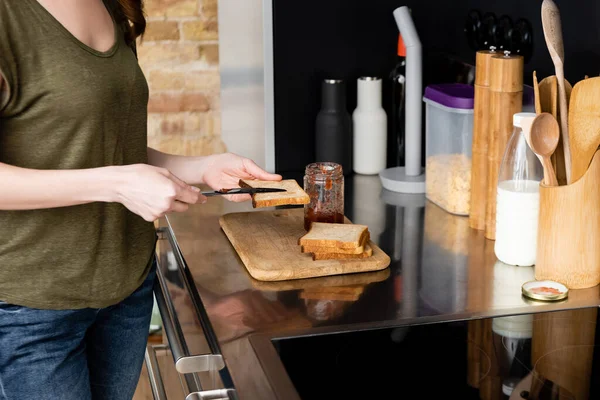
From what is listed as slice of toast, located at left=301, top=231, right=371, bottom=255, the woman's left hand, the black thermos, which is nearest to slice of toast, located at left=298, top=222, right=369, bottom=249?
slice of toast, located at left=301, top=231, right=371, bottom=255

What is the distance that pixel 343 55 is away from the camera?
2.09 m

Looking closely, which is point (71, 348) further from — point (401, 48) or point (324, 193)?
point (401, 48)

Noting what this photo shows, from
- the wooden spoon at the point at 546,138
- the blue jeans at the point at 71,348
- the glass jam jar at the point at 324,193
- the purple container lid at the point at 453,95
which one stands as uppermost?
the purple container lid at the point at 453,95

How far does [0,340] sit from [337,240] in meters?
0.55

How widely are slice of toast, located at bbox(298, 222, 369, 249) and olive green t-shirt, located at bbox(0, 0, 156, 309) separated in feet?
0.98

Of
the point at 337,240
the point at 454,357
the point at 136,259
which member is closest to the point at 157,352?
the point at 136,259

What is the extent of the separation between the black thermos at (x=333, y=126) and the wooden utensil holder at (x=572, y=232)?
777 millimetres

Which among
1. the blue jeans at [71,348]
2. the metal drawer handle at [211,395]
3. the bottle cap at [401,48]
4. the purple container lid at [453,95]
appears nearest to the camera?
the metal drawer handle at [211,395]

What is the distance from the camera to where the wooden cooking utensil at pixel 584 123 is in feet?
4.21

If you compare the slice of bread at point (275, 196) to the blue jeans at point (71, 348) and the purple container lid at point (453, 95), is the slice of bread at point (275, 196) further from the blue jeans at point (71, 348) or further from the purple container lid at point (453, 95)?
the purple container lid at point (453, 95)

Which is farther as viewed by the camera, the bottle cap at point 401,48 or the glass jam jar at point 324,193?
the bottle cap at point 401,48

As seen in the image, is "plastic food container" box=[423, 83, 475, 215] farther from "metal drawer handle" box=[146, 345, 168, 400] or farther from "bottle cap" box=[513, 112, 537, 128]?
"metal drawer handle" box=[146, 345, 168, 400]

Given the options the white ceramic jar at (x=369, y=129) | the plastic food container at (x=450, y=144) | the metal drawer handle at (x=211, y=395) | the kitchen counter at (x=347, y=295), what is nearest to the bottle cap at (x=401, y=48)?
the white ceramic jar at (x=369, y=129)

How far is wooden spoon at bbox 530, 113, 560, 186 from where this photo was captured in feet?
4.31
